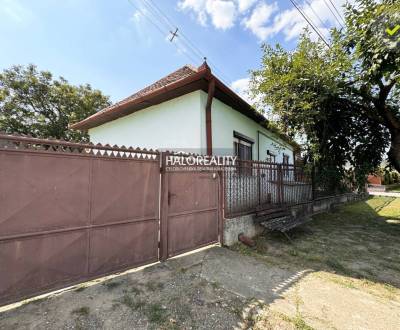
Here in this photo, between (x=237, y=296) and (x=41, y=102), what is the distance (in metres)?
20.8

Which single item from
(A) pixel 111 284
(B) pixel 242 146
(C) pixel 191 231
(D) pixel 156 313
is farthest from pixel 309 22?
(A) pixel 111 284

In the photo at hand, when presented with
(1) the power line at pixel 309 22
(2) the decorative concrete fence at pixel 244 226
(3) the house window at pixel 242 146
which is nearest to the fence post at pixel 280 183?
(2) the decorative concrete fence at pixel 244 226

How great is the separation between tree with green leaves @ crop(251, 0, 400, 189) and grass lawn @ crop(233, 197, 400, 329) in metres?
2.53

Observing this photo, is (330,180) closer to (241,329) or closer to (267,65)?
(267,65)

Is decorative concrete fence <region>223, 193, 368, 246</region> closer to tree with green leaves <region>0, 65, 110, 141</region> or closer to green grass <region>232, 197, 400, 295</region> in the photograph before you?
green grass <region>232, 197, 400, 295</region>

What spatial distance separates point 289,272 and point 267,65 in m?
6.56

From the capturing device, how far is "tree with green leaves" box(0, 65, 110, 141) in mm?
16234

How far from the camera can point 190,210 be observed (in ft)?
14.4

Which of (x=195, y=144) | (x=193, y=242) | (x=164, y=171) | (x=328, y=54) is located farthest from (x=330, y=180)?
(x=164, y=171)

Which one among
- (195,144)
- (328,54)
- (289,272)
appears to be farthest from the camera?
(328,54)

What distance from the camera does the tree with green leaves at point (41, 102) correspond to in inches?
639

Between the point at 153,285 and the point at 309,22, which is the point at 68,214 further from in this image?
the point at 309,22

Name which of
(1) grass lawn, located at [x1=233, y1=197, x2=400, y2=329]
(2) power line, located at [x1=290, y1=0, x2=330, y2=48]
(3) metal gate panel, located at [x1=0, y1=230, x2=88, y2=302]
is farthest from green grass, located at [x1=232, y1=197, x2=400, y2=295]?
(2) power line, located at [x1=290, y1=0, x2=330, y2=48]

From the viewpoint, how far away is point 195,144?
5840mm
